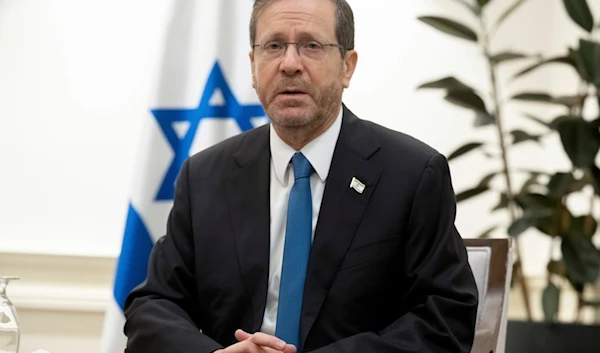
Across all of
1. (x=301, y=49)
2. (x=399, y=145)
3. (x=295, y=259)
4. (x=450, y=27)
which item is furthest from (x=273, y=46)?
(x=450, y=27)

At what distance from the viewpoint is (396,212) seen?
2.39 metres

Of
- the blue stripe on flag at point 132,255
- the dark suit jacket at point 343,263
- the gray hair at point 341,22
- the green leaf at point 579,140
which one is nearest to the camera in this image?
the dark suit jacket at point 343,263

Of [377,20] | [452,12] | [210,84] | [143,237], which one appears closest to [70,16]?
[210,84]

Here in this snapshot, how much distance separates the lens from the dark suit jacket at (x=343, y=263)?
7.52ft

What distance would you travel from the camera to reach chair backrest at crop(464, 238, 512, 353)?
2.67m

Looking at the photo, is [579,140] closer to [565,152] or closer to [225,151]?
[565,152]

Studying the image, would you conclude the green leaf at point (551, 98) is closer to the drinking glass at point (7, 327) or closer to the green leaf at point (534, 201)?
the green leaf at point (534, 201)

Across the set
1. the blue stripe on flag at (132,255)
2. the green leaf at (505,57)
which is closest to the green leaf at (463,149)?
the green leaf at (505,57)

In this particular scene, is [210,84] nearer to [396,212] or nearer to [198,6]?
[198,6]

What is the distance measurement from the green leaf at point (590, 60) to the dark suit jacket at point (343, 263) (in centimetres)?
176

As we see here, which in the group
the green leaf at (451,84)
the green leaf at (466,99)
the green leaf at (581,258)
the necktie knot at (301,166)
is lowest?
the green leaf at (581,258)

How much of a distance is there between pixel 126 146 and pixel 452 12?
1.89 m

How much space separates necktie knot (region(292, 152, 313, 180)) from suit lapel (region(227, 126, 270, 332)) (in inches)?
4.2

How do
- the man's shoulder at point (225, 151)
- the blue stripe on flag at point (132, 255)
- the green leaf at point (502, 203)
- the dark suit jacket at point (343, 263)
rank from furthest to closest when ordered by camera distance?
the green leaf at point (502, 203)
the blue stripe on flag at point (132, 255)
the man's shoulder at point (225, 151)
the dark suit jacket at point (343, 263)
